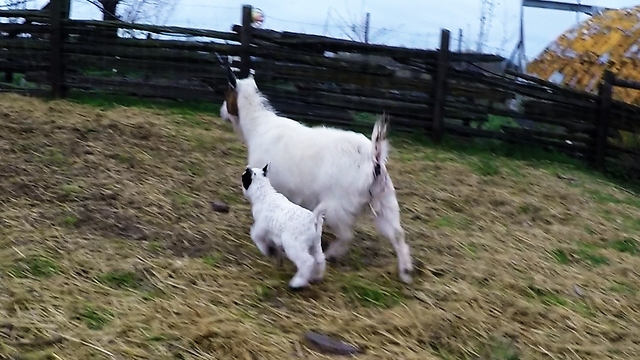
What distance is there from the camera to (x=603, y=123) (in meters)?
11.3

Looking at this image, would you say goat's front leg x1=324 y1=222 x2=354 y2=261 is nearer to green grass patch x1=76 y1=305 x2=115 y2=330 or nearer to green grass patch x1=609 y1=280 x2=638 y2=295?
green grass patch x1=76 y1=305 x2=115 y2=330

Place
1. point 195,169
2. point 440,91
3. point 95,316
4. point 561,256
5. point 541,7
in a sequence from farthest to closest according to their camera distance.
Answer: point 541,7
point 440,91
point 195,169
point 561,256
point 95,316

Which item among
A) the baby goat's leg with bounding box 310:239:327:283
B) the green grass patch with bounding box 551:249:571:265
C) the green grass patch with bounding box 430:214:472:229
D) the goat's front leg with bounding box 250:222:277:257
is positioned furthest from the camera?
the green grass patch with bounding box 430:214:472:229

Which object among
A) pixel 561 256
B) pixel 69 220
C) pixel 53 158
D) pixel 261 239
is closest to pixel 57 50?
pixel 53 158

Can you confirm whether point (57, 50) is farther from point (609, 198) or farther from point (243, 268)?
point (609, 198)

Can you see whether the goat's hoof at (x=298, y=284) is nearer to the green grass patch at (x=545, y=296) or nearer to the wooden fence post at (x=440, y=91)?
the green grass patch at (x=545, y=296)

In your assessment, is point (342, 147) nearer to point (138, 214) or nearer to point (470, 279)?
point (470, 279)

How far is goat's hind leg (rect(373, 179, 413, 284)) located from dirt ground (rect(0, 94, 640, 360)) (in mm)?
130

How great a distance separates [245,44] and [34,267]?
6758 mm

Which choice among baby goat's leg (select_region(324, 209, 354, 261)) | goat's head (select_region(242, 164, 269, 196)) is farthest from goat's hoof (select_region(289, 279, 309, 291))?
goat's head (select_region(242, 164, 269, 196))

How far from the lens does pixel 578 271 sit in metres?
5.93

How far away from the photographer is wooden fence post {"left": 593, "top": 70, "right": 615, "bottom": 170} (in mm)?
11211

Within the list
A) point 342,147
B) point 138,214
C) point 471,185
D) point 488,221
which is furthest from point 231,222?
point 471,185

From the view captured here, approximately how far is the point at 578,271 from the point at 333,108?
19.2 ft
